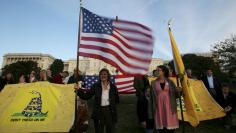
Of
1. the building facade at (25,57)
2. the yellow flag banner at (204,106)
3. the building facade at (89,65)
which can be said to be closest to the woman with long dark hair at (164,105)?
the yellow flag banner at (204,106)

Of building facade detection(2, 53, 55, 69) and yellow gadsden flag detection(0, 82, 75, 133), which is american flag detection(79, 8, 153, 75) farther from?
building facade detection(2, 53, 55, 69)

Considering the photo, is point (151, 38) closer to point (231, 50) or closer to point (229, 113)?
point (229, 113)

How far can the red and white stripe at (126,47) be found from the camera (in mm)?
7160

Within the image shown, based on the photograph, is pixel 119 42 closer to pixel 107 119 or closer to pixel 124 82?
pixel 107 119

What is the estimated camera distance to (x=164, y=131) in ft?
19.8

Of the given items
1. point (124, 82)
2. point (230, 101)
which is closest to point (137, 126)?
point (124, 82)

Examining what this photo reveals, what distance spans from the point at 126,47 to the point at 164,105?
2.18 metres

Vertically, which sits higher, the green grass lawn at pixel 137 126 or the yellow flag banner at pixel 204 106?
the yellow flag banner at pixel 204 106

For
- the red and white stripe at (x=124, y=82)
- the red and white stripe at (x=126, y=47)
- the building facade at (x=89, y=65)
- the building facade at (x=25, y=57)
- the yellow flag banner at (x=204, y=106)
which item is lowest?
the yellow flag banner at (x=204, y=106)

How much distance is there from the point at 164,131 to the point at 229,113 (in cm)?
455

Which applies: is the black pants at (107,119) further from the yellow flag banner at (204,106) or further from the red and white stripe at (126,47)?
the yellow flag banner at (204,106)

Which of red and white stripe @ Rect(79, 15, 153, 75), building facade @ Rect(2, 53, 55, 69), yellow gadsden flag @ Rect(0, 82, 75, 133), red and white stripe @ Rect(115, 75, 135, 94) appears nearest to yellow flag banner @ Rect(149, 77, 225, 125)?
red and white stripe @ Rect(115, 75, 135, 94)

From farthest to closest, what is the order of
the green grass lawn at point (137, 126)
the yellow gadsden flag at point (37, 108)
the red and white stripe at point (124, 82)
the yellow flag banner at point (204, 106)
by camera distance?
1. the red and white stripe at point (124, 82)
2. the yellow flag banner at point (204, 106)
3. the green grass lawn at point (137, 126)
4. the yellow gadsden flag at point (37, 108)

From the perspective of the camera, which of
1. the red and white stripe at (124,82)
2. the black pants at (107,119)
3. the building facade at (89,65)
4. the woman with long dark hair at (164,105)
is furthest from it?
the building facade at (89,65)
